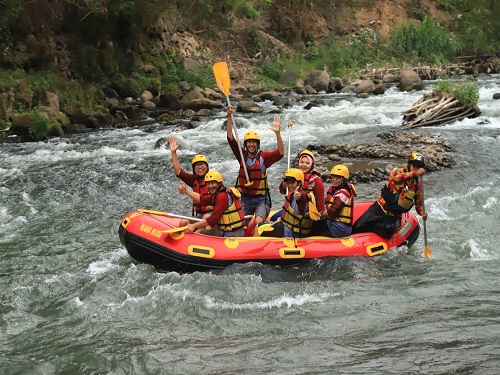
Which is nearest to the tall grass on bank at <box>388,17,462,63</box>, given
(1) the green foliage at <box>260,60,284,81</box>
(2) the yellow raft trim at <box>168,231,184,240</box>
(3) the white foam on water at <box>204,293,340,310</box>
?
(1) the green foliage at <box>260,60,284,81</box>

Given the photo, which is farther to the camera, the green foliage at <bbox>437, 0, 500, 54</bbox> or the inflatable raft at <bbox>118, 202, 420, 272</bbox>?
the green foliage at <bbox>437, 0, 500, 54</bbox>

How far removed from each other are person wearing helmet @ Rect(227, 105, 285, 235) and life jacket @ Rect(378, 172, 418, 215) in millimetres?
1305

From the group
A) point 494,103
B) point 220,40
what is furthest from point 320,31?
point 494,103

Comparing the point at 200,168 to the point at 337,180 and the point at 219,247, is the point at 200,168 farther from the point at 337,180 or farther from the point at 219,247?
the point at 337,180

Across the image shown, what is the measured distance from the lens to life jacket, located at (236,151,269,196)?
7375 mm

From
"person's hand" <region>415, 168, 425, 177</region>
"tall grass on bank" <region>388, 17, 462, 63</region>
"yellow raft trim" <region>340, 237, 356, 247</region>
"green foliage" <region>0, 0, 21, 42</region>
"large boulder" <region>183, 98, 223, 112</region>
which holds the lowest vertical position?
"tall grass on bank" <region>388, 17, 462, 63</region>

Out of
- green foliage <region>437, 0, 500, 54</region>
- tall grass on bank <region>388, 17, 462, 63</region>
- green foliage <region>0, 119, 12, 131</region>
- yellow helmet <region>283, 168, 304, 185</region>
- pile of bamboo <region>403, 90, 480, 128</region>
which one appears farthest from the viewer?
green foliage <region>437, 0, 500, 54</region>

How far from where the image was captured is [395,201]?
22.3ft

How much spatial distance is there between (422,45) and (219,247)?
26.1 m

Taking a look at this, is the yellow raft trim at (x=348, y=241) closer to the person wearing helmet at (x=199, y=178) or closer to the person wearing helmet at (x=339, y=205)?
the person wearing helmet at (x=339, y=205)

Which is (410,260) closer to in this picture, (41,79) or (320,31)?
(41,79)

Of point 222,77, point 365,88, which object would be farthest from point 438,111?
point 222,77

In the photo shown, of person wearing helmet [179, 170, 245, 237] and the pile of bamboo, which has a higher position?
person wearing helmet [179, 170, 245, 237]

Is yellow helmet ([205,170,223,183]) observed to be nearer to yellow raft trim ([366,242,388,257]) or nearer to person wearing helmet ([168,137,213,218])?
person wearing helmet ([168,137,213,218])
